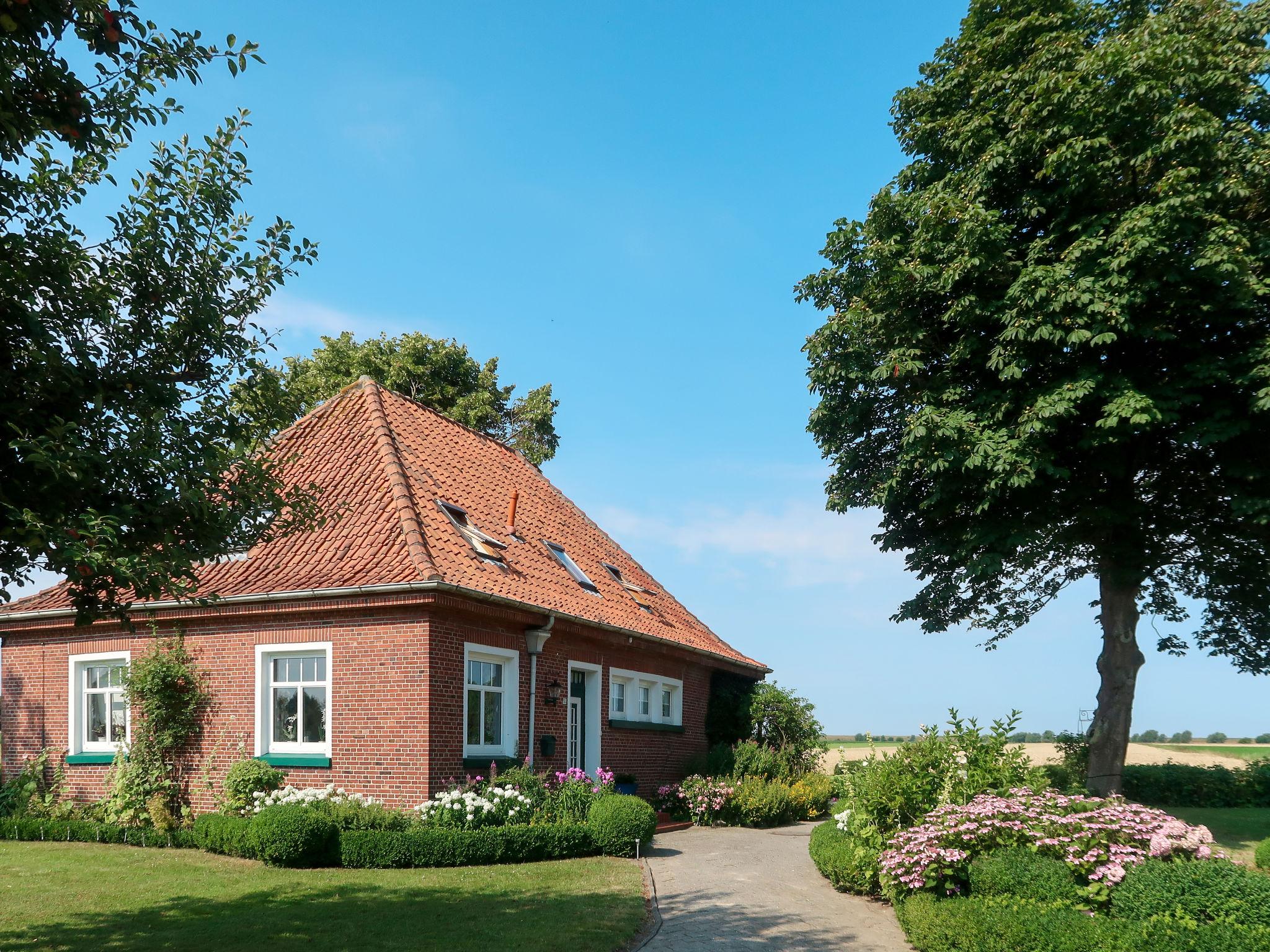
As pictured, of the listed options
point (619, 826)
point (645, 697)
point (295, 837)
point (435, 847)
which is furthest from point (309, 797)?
point (645, 697)

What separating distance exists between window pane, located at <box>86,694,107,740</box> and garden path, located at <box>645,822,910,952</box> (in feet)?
32.3

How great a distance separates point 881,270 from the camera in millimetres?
17094

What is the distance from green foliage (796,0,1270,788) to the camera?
14.6 meters

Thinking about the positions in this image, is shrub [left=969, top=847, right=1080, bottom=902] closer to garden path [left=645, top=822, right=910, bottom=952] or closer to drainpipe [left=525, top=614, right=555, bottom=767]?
garden path [left=645, top=822, right=910, bottom=952]

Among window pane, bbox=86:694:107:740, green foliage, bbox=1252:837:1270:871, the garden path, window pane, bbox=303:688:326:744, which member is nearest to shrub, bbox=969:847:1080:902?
the garden path

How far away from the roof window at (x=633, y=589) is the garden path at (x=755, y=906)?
6521mm

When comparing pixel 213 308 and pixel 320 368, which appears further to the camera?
pixel 320 368

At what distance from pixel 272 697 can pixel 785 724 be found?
1235 cm

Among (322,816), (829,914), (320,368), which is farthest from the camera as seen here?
(320,368)

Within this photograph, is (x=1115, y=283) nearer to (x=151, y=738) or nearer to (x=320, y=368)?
(x=151, y=738)

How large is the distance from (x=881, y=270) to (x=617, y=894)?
11.3 meters

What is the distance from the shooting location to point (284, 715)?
1496cm

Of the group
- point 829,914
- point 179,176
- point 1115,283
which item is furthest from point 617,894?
point 1115,283

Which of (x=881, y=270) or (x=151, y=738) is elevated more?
(x=881, y=270)
